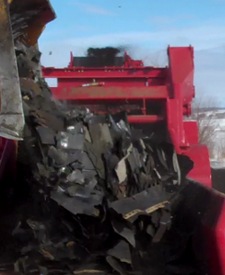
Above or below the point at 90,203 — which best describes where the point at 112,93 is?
above

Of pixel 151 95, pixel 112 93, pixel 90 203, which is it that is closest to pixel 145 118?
pixel 151 95

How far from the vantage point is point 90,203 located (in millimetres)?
3738

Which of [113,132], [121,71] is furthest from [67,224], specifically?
[121,71]

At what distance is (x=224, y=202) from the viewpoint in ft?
12.3

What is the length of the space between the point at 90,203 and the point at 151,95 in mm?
2400

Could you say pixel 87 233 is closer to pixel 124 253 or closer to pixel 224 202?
pixel 124 253

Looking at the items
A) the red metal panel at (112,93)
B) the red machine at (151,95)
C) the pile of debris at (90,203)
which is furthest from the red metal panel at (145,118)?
the pile of debris at (90,203)

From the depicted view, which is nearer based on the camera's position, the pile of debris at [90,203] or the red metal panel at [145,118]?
the pile of debris at [90,203]

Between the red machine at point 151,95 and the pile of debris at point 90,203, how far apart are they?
5.11 ft

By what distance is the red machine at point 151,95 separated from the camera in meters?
5.90

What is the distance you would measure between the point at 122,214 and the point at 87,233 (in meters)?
0.29

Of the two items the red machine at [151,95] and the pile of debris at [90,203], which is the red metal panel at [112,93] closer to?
the red machine at [151,95]

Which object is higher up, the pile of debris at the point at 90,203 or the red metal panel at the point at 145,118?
the red metal panel at the point at 145,118

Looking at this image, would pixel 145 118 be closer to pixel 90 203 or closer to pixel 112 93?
pixel 112 93
